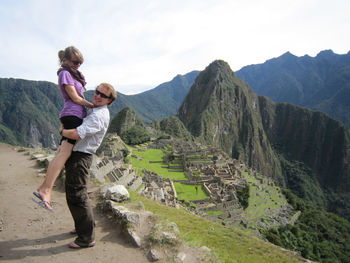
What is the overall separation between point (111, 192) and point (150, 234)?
6.12 feet

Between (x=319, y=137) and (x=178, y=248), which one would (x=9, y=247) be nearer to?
(x=178, y=248)

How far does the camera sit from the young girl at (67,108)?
333 cm

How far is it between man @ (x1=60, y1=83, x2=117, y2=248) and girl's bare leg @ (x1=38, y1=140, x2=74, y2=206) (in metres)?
0.10

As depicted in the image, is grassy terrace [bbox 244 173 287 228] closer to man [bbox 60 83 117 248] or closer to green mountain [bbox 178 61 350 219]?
man [bbox 60 83 117 248]

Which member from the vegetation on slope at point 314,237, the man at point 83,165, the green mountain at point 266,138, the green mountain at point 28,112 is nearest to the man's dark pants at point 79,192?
the man at point 83,165

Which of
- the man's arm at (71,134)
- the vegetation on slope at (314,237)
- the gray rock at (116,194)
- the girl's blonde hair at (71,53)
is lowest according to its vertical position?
the vegetation on slope at (314,237)

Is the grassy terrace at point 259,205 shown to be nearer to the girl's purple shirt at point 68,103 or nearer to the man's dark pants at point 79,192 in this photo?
the man's dark pants at point 79,192

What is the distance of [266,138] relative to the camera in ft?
525

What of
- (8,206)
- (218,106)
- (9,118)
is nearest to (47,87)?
(9,118)

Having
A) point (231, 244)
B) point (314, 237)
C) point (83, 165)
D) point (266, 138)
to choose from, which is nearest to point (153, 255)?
point (83, 165)

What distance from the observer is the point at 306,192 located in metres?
106

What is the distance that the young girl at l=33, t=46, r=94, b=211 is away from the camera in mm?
3330

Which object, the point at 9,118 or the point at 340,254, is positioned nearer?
the point at 340,254

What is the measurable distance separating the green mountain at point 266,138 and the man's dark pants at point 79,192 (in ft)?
336
